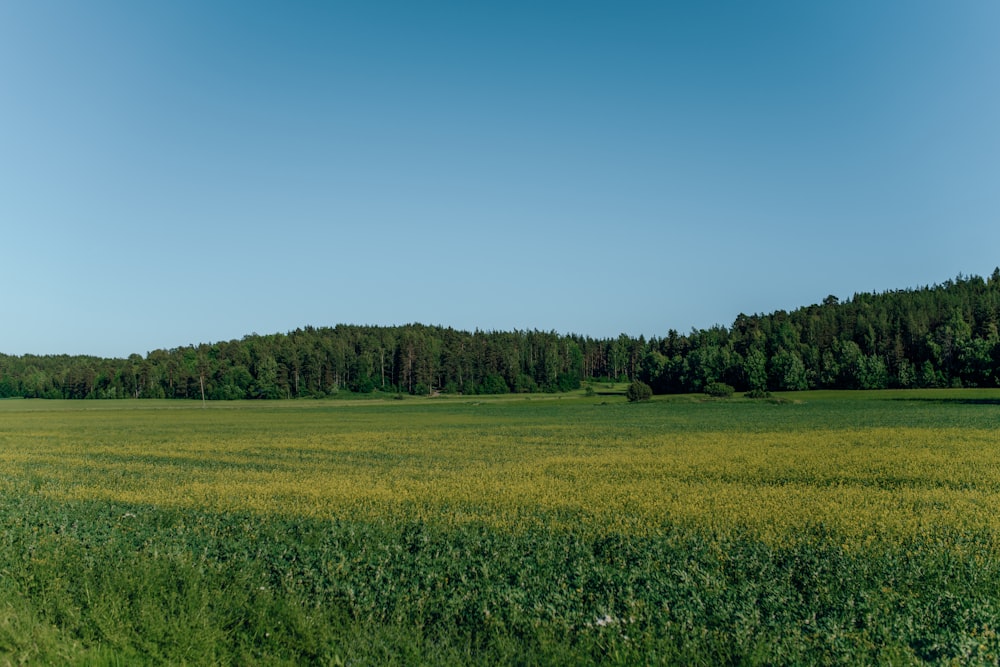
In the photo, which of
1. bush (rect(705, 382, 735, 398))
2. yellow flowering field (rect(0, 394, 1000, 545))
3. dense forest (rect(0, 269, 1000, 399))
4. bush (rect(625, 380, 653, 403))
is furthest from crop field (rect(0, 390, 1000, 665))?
dense forest (rect(0, 269, 1000, 399))

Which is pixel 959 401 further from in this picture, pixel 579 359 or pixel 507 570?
pixel 579 359

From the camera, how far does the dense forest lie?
115 metres

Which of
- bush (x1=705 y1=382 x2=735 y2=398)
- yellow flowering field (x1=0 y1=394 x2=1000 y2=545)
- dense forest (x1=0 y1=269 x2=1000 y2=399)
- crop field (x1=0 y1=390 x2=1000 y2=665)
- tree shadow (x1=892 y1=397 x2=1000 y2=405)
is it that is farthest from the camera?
dense forest (x1=0 y1=269 x2=1000 y2=399)

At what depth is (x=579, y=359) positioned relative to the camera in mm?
182500

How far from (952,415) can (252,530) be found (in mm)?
57987

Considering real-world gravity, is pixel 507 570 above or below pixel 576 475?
above

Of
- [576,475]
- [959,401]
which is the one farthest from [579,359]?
[576,475]

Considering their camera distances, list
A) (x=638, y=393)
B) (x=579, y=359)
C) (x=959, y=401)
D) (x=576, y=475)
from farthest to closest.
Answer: (x=579, y=359) < (x=638, y=393) < (x=959, y=401) < (x=576, y=475)

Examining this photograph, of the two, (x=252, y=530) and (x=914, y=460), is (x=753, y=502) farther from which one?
(x=914, y=460)

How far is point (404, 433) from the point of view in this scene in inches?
1737

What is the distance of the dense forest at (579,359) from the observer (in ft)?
379

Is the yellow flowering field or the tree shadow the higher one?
the yellow flowering field


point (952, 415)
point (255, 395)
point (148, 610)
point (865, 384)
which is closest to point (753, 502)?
point (148, 610)

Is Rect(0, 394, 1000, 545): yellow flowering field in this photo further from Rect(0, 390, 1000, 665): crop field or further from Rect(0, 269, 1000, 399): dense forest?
Rect(0, 269, 1000, 399): dense forest
